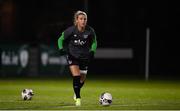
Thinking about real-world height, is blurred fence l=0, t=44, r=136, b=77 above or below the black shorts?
below

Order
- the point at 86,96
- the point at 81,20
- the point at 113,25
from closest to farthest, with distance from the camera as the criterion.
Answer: the point at 81,20, the point at 86,96, the point at 113,25

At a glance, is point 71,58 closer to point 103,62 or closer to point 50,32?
point 103,62

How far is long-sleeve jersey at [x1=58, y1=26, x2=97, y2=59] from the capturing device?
658 inches

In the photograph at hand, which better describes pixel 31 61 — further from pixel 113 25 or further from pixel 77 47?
pixel 77 47

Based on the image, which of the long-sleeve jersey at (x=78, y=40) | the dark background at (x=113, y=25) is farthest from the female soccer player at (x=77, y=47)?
the dark background at (x=113, y=25)

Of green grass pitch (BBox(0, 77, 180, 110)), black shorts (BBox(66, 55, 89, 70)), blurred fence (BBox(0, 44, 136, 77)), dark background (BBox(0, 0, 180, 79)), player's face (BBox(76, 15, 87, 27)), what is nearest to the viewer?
player's face (BBox(76, 15, 87, 27))

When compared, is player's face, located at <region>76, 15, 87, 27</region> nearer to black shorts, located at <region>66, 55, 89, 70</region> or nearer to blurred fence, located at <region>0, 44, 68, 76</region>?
black shorts, located at <region>66, 55, 89, 70</region>

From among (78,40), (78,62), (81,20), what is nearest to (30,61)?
(78,62)

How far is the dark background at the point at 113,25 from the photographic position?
34.0 m

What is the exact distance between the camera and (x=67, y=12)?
39312 millimetres

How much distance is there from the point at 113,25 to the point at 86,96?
18.0 metres

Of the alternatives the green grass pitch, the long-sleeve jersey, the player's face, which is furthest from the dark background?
the player's face

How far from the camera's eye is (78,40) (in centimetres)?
1675

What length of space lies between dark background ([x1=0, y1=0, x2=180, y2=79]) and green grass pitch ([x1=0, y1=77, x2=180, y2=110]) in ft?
15.5
